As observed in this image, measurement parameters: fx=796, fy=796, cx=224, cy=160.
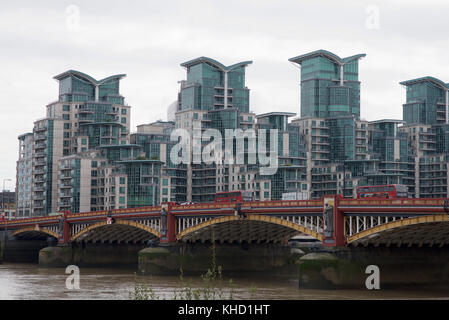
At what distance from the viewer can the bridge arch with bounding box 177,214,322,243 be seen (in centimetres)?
8230

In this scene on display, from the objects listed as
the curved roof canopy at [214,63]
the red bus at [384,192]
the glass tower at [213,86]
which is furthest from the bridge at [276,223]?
the curved roof canopy at [214,63]

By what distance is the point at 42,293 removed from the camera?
2707 inches

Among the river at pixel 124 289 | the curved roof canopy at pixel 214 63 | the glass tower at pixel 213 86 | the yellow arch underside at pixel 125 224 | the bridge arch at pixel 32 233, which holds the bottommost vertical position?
the river at pixel 124 289

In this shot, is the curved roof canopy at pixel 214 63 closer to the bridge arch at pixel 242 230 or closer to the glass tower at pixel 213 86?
the glass tower at pixel 213 86

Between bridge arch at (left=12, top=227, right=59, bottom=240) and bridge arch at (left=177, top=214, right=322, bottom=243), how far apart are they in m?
36.5

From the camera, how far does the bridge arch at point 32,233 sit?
124250 millimetres

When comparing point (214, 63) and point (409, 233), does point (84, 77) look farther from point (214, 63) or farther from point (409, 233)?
point (409, 233)

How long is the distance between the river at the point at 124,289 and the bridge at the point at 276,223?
17.1ft

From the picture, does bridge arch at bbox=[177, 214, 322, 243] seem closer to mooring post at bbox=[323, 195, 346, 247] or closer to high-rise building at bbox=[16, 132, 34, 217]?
mooring post at bbox=[323, 195, 346, 247]

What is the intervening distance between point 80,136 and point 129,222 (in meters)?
81.4

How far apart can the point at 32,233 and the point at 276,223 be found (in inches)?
2544

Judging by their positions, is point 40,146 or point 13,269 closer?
point 13,269
